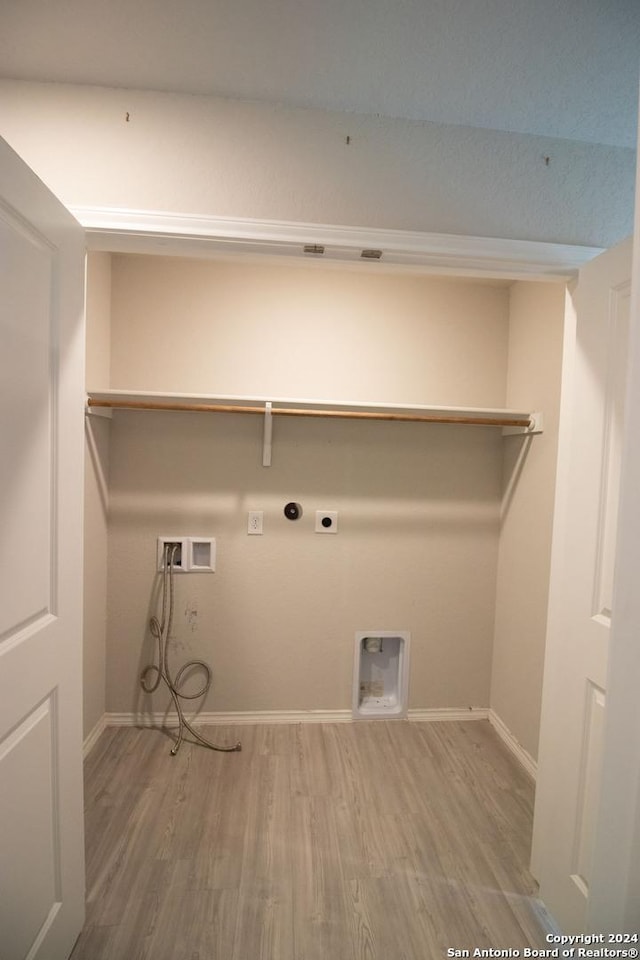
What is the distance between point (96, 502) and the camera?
193 cm

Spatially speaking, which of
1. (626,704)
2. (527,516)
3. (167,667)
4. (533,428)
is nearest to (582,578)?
(626,704)

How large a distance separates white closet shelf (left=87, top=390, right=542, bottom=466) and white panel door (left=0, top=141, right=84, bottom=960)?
696 mm

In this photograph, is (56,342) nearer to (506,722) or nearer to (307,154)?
(307,154)

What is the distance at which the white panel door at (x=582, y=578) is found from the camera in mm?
1153

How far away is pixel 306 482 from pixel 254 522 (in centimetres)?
35

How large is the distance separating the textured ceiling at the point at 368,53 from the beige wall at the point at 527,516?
84 cm

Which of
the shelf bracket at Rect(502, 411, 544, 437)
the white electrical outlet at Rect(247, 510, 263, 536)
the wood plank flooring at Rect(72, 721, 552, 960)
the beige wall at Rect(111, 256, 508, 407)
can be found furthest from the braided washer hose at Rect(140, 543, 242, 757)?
the shelf bracket at Rect(502, 411, 544, 437)

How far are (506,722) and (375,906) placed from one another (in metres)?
1.18

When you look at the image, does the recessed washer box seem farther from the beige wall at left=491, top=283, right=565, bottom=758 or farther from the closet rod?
the beige wall at left=491, top=283, right=565, bottom=758

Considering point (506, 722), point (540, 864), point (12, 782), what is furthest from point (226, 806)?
point (506, 722)

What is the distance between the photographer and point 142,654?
213cm

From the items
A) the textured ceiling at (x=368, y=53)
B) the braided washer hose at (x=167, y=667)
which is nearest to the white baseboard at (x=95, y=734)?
the braided washer hose at (x=167, y=667)

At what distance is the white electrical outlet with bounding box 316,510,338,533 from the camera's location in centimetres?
217

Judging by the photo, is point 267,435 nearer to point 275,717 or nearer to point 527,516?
point 527,516
